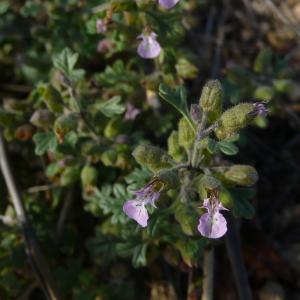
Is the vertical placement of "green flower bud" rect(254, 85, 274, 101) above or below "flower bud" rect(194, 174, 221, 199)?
above

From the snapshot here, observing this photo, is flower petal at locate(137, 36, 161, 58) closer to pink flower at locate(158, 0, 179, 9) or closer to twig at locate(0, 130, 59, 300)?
pink flower at locate(158, 0, 179, 9)

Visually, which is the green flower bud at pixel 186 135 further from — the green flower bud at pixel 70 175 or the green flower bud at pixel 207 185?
the green flower bud at pixel 70 175

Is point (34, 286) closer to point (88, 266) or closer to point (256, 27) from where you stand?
point (88, 266)

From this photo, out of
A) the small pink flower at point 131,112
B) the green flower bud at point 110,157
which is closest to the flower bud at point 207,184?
the green flower bud at point 110,157

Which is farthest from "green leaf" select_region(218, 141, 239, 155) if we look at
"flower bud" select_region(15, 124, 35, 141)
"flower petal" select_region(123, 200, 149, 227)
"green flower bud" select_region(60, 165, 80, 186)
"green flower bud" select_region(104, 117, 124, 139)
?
"flower bud" select_region(15, 124, 35, 141)

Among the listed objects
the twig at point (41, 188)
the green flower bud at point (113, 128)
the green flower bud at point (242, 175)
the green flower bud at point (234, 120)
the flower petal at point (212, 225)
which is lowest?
the twig at point (41, 188)

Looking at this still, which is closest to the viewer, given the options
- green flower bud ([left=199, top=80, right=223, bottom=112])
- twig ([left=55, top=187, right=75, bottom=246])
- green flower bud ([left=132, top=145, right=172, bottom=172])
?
green flower bud ([left=199, top=80, right=223, bottom=112])
